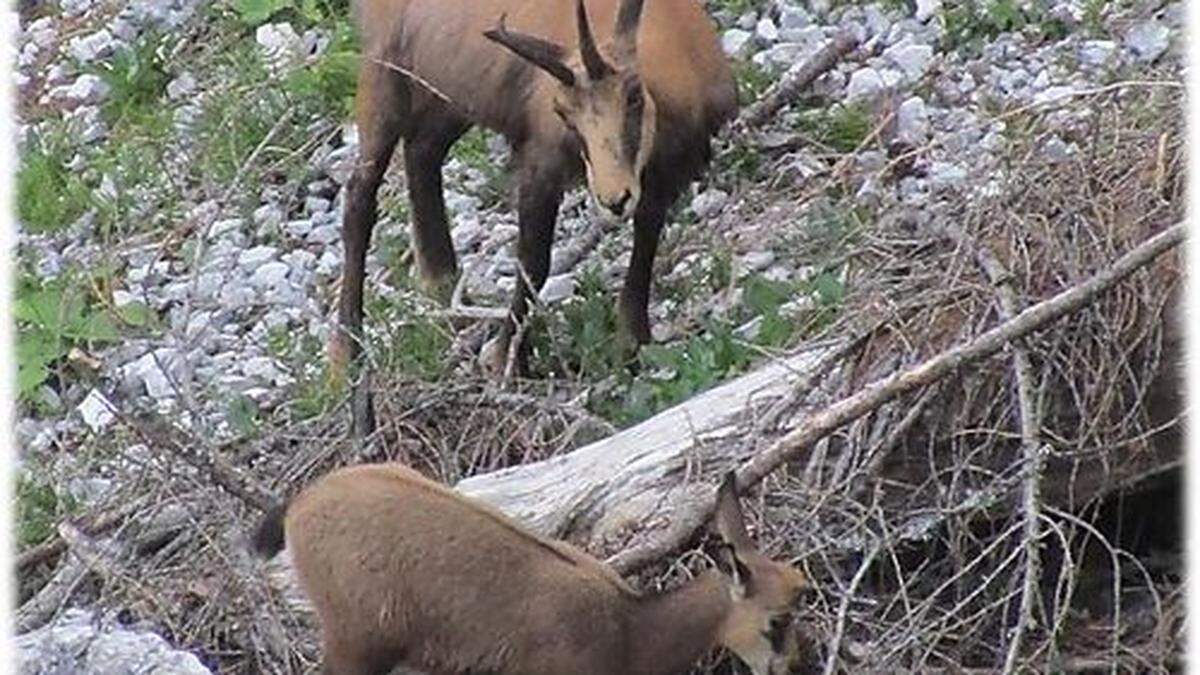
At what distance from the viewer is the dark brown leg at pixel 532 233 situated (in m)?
7.95

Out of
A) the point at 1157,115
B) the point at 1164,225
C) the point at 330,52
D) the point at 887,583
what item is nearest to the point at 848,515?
the point at 887,583

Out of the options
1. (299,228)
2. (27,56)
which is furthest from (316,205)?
(27,56)

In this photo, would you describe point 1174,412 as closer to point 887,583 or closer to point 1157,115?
point 887,583

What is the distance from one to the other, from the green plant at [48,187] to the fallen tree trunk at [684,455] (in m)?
4.01

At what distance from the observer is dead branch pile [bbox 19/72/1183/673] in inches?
229

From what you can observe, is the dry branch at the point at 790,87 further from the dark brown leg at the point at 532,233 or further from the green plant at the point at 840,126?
the dark brown leg at the point at 532,233

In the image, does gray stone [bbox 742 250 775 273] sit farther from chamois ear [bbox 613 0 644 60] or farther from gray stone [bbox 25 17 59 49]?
gray stone [bbox 25 17 59 49]

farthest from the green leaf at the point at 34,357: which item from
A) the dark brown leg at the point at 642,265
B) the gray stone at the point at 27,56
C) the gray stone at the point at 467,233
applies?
the gray stone at the point at 27,56

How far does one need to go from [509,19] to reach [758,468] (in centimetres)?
275

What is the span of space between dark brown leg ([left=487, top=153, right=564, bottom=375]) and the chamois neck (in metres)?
2.17

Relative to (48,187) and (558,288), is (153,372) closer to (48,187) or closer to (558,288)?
(558,288)

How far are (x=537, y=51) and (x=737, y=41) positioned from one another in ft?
7.68

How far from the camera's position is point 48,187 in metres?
10.5

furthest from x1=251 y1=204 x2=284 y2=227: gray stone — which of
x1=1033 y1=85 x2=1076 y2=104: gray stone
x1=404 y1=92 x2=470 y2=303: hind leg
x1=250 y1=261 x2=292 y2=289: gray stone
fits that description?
x1=1033 y1=85 x2=1076 y2=104: gray stone
